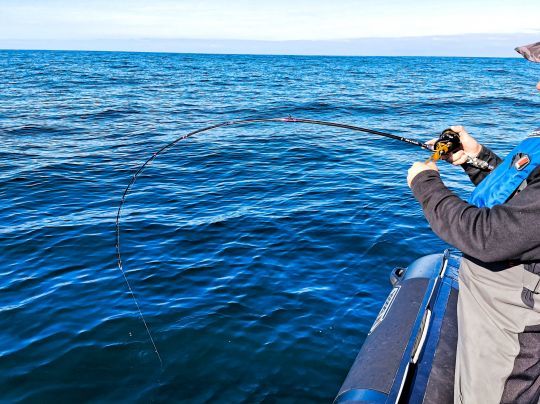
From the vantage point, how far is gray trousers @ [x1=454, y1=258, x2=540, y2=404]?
213 centimetres

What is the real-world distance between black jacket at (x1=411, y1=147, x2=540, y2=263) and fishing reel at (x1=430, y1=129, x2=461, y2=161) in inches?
26.8

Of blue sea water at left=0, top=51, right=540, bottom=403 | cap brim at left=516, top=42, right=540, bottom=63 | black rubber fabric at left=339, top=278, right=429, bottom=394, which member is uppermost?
cap brim at left=516, top=42, right=540, bottom=63

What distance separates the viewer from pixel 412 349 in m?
3.54

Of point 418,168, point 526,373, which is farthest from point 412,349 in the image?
point 418,168

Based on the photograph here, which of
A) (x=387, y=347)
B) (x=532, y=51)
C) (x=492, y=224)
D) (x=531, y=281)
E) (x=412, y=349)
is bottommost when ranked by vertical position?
(x=387, y=347)

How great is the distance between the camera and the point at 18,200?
356 inches

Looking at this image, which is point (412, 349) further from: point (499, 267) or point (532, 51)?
point (532, 51)

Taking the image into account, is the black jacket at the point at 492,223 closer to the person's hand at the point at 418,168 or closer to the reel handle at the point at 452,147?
the person's hand at the point at 418,168

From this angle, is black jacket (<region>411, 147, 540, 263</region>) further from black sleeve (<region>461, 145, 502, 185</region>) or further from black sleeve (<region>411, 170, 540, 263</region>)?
black sleeve (<region>461, 145, 502, 185</region>)

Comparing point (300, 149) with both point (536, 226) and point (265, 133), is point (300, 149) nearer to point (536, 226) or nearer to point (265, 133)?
point (265, 133)

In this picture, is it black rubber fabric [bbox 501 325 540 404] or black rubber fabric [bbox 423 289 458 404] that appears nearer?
black rubber fabric [bbox 501 325 540 404]

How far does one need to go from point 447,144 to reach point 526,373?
1342 mm

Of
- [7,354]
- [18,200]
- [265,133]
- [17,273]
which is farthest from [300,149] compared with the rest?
[7,354]

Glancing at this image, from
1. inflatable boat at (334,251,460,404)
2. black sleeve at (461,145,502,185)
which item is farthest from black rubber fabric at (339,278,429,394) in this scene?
black sleeve at (461,145,502,185)
